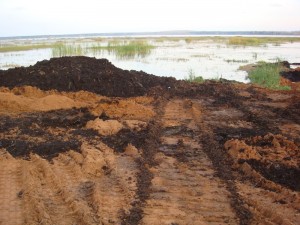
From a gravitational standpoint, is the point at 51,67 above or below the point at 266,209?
above

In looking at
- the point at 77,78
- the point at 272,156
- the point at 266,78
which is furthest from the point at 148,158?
the point at 266,78

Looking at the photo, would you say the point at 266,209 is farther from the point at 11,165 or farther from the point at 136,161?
the point at 11,165

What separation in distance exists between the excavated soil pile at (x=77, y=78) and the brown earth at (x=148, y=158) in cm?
25

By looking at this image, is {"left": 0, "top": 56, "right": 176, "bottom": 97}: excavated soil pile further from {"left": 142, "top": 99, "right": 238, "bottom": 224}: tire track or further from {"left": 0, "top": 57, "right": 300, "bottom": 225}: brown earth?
{"left": 142, "top": 99, "right": 238, "bottom": 224}: tire track

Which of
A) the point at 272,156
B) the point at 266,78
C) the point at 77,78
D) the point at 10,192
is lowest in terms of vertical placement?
the point at 10,192

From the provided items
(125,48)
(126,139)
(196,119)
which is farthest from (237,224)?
(125,48)

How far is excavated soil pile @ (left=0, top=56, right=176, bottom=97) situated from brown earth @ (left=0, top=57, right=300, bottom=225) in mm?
249

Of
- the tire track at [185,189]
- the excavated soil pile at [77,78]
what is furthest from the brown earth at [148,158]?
the excavated soil pile at [77,78]

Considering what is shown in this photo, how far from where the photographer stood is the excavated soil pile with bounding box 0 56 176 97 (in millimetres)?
13055

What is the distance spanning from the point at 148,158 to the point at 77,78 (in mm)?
7271

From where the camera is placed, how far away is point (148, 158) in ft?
22.2

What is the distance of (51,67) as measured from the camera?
44.7 feet

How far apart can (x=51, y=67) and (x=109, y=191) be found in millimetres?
9268

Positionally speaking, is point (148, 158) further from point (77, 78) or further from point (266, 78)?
point (266, 78)
